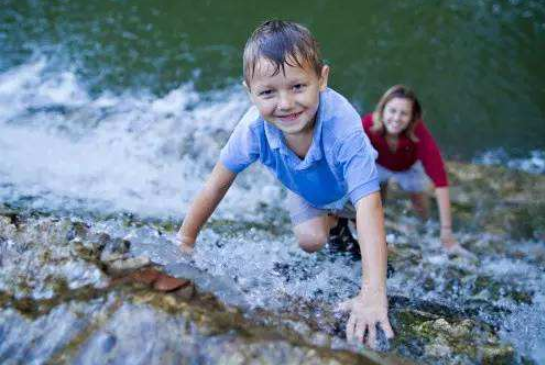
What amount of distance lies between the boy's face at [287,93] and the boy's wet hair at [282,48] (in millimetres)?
17

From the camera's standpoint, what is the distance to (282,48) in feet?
7.16

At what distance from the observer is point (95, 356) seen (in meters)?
1.82

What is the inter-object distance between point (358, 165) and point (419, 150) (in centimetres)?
202

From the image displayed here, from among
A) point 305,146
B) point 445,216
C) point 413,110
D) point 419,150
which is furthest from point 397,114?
point 305,146

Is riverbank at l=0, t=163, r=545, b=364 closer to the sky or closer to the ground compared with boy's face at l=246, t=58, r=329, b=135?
closer to the ground

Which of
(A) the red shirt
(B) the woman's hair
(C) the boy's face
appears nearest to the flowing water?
(A) the red shirt

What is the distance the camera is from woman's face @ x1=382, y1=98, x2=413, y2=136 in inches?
160

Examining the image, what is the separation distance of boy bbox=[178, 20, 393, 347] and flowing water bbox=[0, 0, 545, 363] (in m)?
0.22

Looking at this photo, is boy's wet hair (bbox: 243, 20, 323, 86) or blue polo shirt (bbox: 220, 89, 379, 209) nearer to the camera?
boy's wet hair (bbox: 243, 20, 323, 86)

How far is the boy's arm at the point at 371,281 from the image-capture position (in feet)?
6.91

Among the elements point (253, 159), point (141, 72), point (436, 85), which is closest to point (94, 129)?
point (141, 72)

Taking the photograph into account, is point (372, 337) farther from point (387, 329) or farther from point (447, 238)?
point (447, 238)

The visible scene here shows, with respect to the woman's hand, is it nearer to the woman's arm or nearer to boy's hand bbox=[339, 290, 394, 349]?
the woman's arm

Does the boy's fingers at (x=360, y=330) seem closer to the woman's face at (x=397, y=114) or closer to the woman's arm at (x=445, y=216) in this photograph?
the woman's face at (x=397, y=114)
